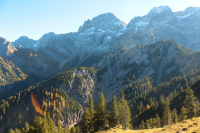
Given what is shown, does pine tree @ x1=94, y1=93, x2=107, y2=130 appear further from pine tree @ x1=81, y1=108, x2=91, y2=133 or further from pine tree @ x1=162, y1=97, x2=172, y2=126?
pine tree @ x1=162, y1=97, x2=172, y2=126

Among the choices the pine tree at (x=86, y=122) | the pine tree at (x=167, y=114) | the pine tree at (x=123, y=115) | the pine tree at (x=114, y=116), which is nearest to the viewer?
the pine tree at (x=114, y=116)

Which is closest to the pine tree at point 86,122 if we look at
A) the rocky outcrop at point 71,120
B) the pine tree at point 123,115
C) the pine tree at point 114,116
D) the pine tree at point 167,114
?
the pine tree at point 114,116

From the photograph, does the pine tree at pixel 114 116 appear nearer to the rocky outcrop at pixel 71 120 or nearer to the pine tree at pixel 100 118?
the pine tree at pixel 100 118

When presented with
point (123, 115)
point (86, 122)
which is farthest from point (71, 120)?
point (123, 115)

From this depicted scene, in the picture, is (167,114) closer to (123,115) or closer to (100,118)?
(123,115)

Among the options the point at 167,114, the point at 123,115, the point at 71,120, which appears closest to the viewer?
the point at 123,115

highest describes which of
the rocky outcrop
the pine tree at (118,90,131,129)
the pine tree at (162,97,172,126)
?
the pine tree at (118,90,131,129)

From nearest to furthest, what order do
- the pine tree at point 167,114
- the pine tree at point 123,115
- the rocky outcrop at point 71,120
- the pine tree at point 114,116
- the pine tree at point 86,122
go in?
the pine tree at point 114,116, the pine tree at point 123,115, the pine tree at point 86,122, the pine tree at point 167,114, the rocky outcrop at point 71,120

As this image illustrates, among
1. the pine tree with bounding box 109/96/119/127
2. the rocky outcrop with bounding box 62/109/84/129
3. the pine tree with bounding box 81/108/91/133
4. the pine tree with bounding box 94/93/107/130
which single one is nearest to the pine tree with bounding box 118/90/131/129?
the pine tree with bounding box 109/96/119/127

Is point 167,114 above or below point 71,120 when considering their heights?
above

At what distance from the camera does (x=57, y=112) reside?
169 meters

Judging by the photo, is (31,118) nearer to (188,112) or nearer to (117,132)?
(117,132)

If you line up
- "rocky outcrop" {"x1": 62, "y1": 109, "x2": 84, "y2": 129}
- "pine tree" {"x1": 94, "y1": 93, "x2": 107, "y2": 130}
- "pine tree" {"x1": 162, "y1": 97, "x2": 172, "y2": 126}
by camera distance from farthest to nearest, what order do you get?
"rocky outcrop" {"x1": 62, "y1": 109, "x2": 84, "y2": 129}
"pine tree" {"x1": 162, "y1": 97, "x2": 172, "y2": 126}
"pine tree" {"x1": 94, "y1": 93, "x2": 107, "y2": 130}

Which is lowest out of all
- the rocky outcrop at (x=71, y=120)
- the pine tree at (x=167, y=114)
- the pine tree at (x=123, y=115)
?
the rocky outcrop at (x=71, y=120)
